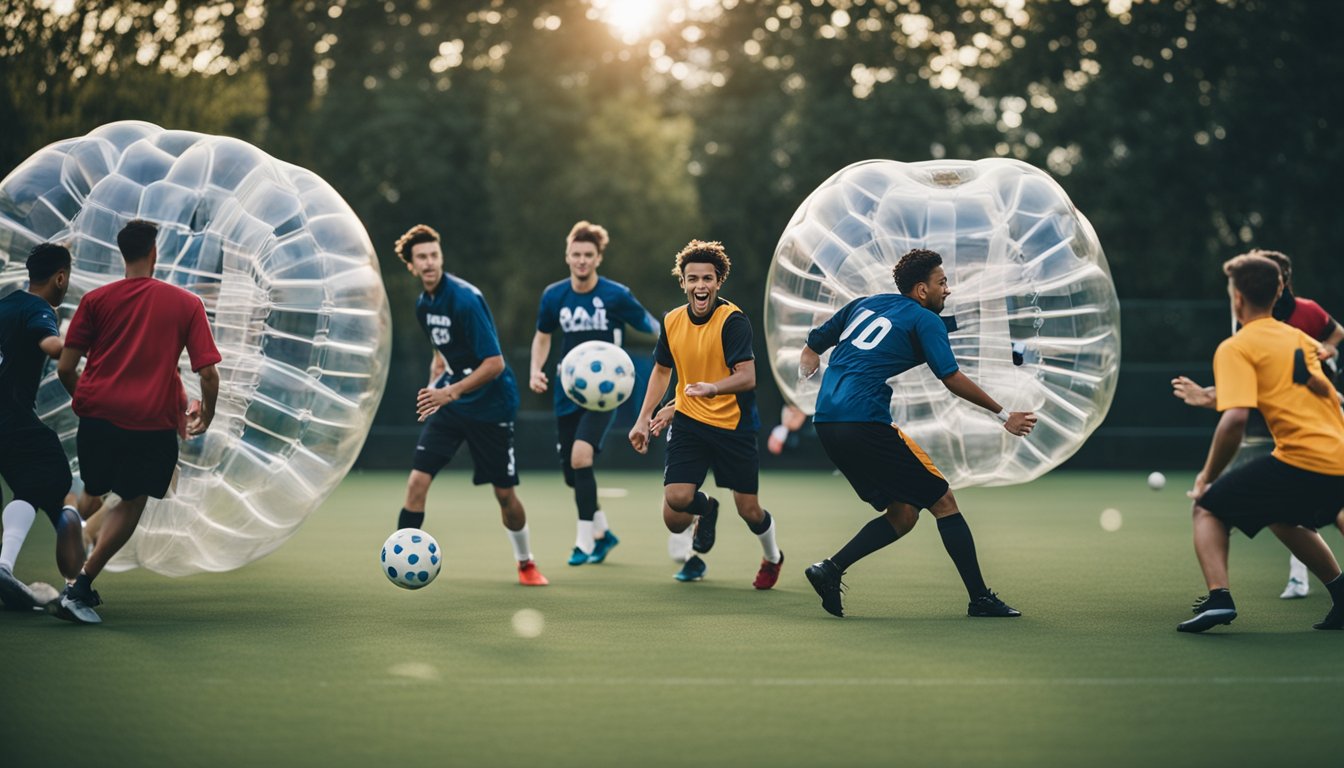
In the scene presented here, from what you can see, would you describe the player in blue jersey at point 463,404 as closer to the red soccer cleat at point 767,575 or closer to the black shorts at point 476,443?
the black shorts at point 476,443

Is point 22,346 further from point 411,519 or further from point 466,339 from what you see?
point 466,339

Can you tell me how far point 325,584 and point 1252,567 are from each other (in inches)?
234

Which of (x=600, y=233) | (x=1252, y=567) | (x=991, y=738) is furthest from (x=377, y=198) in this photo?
(x=991, y=738)

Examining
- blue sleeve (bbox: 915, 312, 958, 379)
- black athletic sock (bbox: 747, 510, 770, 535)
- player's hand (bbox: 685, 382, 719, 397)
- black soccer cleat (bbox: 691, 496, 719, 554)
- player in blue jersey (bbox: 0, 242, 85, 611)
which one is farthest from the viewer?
black soccer cleat (bbox: 691, 496, 719, 554)

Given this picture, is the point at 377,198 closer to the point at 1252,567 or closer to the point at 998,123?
the point at 998,123

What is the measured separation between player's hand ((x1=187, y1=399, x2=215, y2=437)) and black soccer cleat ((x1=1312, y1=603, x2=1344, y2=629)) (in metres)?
5.41

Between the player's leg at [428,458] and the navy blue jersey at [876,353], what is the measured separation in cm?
238

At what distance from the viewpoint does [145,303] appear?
23.6 ft

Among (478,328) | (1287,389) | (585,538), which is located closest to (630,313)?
A: (585,538)

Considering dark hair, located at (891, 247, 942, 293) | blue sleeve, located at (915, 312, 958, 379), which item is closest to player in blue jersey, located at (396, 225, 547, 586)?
dark hair, located at (891, 247, 942, 293)

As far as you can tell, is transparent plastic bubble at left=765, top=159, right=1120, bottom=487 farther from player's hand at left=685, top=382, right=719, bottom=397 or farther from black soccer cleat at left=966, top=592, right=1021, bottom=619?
black soccer cleat at left=966, top=592, right=1021, bottom=619

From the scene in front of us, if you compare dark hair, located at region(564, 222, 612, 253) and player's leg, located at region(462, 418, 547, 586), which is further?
dark hair, located at region(564, 222, 612, 253)

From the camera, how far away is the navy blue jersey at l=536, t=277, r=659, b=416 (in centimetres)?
1023

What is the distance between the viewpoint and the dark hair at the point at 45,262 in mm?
7445
